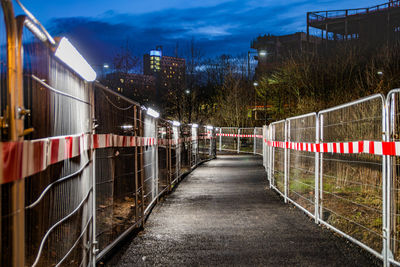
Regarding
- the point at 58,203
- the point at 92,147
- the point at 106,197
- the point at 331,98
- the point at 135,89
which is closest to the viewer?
the point at 58,203

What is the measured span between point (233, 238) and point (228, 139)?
2760cm

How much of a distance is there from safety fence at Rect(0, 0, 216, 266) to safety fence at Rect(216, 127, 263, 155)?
856 inches

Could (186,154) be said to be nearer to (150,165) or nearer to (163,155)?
(163,155)

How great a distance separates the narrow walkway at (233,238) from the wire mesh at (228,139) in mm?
22383

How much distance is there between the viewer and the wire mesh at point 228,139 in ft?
106

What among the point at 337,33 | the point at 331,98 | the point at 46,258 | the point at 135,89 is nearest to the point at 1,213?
the point at 46,258

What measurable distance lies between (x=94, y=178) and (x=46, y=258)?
1.24 m

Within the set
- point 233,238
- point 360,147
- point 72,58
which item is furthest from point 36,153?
point 360,147

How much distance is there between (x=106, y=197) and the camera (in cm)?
543

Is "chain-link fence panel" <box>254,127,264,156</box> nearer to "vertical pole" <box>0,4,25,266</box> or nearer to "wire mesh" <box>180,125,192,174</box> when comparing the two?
"wire mesh" <box>180,125,192,174</box>

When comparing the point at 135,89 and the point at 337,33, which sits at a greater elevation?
the point at 337,33

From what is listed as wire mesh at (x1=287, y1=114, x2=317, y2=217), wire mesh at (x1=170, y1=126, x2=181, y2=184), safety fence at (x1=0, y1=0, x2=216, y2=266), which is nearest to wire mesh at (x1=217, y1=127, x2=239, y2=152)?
wire mesh at (x1=170, y1=126, x2=181, y2=184)

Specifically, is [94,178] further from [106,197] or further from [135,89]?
[135,89]

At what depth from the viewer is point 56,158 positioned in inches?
123
